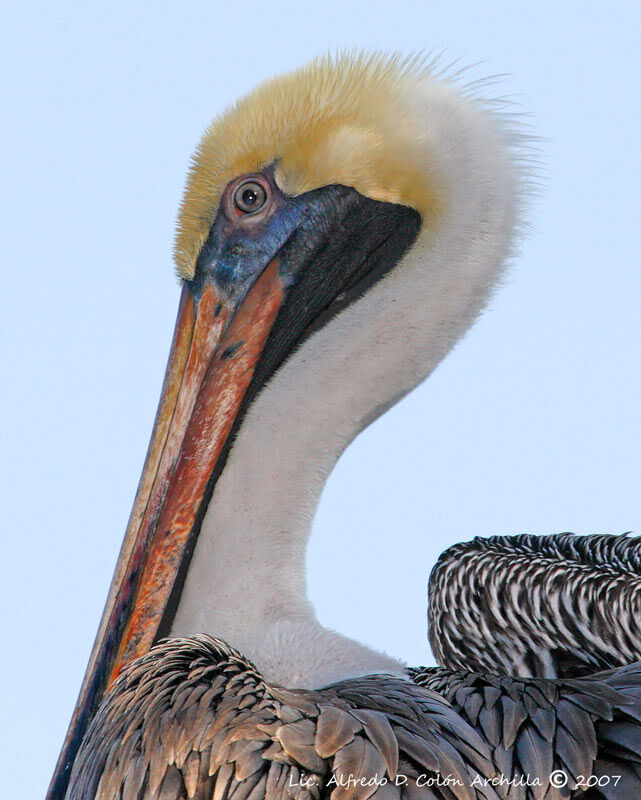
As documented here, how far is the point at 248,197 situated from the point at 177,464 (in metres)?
0.77

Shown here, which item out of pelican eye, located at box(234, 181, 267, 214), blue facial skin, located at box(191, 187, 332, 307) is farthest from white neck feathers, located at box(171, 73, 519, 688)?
pelican eye, located at box(234, 181, 267, 214)

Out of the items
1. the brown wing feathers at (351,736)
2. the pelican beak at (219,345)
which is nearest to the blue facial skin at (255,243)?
the pelican beak at (219,345)

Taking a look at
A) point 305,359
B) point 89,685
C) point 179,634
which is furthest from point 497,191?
point 89,685

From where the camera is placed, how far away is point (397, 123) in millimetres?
3555

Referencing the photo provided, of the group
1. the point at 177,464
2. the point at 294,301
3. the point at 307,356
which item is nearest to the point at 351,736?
the point at 177,464

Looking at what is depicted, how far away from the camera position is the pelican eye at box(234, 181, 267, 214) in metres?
3.55

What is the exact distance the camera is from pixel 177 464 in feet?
11.1

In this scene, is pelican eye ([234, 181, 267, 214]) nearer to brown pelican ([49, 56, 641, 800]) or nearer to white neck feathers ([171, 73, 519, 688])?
brown pelican ([49, 56, 641, 800])

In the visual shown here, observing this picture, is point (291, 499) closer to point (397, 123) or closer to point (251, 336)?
point (251, 336)

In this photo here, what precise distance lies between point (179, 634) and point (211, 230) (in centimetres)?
112

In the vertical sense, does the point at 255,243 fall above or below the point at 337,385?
above

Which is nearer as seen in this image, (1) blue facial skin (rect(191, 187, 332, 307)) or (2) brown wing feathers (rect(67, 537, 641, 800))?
(2) brown wing feathers (rect(67, 537, 641, 800))

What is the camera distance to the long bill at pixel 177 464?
324 cm

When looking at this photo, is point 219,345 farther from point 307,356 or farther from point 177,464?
point 177,464
